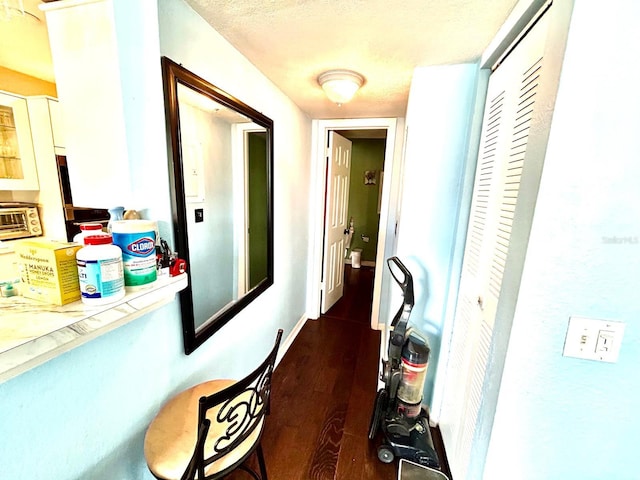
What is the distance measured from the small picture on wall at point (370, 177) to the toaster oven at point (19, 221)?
466cm

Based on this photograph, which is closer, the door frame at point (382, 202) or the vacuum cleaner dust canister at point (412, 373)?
the vacuum cleaner dust canister at point (412, 373)

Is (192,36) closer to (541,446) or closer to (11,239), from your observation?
(11,239)

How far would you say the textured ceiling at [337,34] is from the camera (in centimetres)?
69

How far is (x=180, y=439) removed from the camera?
91 cm

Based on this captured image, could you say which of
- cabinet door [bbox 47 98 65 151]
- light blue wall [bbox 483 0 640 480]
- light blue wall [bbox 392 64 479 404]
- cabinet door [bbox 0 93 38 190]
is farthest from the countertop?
light blue wall [bbox 392 64 479 404]

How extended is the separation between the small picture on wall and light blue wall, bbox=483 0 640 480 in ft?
14.2

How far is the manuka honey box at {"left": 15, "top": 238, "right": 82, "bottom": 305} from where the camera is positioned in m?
0.59

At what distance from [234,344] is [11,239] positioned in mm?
1100

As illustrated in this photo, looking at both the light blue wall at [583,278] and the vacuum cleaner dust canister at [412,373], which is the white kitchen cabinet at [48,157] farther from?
the vacuum cleaner dust canister at [412,373]

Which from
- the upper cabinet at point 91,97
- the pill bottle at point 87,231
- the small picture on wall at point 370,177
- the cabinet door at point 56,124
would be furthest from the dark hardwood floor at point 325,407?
the small picture on wall at point 370,177

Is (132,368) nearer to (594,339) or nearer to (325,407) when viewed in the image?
(325,407)

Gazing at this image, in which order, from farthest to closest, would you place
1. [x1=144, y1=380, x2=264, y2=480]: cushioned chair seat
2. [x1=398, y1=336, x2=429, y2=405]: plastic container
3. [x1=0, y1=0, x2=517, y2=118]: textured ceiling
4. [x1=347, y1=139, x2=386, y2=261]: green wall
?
[x1=347, y1=139, x2=386, y2=261]: green wall
[x1=398, y1=336, x2=429, y2=405]: plastic container
[x1=144, y1=380, x2=264, y2=480]: cushioned chair seat
[x1=0, y1=0, x2=517, y2=118]: textured ceiling

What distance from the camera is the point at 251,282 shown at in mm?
1681

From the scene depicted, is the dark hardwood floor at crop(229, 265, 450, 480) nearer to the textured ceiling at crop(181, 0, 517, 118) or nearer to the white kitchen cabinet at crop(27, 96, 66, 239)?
the white kitchen cabinet at crop(27, 96, 66, 239)
